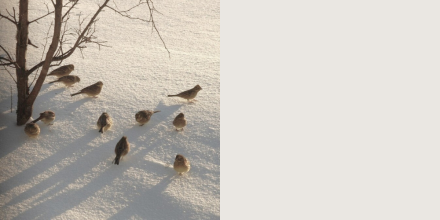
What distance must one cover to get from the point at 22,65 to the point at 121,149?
2.43 ft

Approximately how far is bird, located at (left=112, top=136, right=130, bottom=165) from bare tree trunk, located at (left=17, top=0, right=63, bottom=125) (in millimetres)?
563

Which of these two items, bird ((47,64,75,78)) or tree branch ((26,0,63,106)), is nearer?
tree branch ((26,0,63,106))

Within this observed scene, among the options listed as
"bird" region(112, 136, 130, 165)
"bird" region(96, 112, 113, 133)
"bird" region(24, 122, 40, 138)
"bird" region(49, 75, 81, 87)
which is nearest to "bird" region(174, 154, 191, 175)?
"bird" region(112, 136, 130, 165)

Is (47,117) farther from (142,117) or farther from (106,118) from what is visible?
(142,117)

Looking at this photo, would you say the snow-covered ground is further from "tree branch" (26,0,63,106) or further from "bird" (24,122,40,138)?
"tree branch" (26,0,63,106)

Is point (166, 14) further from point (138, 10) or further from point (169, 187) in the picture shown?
point (169, 187)

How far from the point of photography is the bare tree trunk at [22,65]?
9.00 ft

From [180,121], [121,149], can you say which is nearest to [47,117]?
[121,149]

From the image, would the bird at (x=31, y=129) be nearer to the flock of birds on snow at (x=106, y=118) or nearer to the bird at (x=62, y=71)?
the flock of birds on snow at (x=106, y=118)

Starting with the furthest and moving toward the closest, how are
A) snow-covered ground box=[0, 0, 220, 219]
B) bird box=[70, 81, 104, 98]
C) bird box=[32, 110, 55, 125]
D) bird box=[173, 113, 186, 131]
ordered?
bird box=[70, 81, 104, 98]
bird box=[173, 113, 186, 131]
bird box=[32, 110, 55, 125]
snow-covered ground box=[0, 0, 220, 219]

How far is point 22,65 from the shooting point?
2.80 m

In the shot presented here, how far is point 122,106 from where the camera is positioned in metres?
3.37

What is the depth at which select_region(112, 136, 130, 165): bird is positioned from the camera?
Answer: 275 cm

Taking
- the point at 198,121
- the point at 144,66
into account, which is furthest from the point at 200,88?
the point at 144,66
